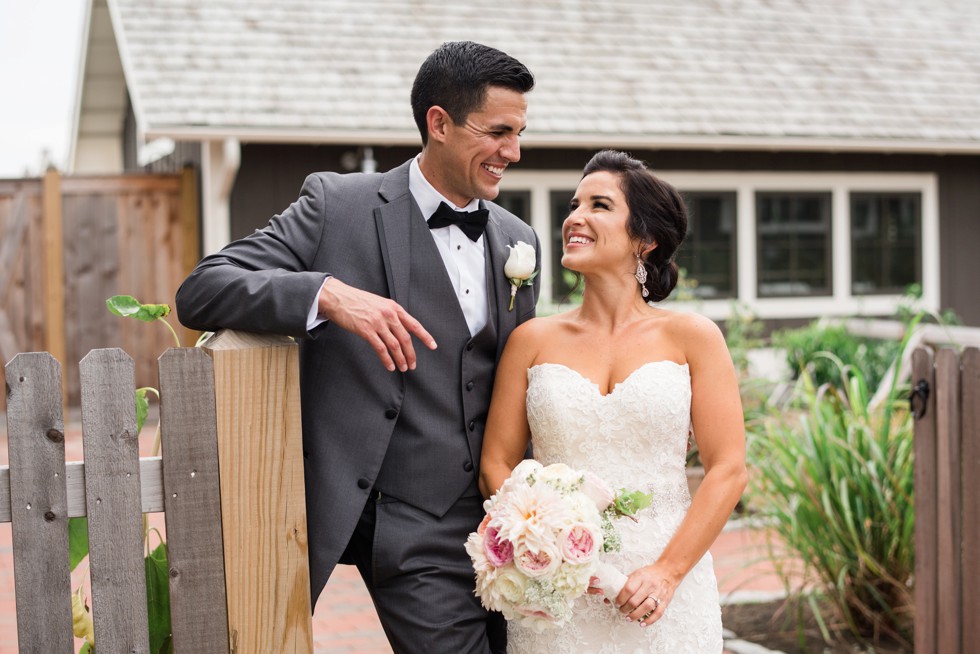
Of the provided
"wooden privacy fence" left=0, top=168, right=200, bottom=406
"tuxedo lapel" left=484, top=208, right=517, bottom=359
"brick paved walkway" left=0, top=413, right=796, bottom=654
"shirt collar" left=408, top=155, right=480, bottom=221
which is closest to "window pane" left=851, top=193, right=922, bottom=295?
"brick paved walkway" left=0, top=413, right=796, bottom=654

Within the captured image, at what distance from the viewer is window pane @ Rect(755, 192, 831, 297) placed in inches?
502

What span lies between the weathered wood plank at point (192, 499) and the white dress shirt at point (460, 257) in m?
0.69

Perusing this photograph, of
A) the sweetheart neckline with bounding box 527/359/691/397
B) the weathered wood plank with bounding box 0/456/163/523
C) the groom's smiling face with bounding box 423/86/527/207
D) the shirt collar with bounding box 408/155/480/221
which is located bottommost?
the weathered wood plank with bounding box 0/456/163/523

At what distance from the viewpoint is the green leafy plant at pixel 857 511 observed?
15.0ft

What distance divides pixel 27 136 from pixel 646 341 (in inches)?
1310

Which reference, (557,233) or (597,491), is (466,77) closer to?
(597,491)

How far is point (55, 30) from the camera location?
3262 cm

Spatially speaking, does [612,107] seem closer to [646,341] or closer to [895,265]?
[895,265]

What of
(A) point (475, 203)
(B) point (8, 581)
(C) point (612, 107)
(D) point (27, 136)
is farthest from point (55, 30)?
(A) point (475, 203)

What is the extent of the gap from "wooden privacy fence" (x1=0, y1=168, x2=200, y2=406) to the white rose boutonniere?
26.7 feet

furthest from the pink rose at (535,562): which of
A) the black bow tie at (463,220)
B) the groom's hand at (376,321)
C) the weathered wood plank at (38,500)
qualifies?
the weathered wood plank at (38,500)

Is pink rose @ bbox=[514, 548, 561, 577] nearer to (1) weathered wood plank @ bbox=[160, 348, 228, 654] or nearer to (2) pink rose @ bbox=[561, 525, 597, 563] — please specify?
(2) pink rose @ bbox=[561, 525, 597, 563]

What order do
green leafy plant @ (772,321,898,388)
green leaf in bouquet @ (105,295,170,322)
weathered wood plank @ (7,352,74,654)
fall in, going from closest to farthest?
1. weathered wood plank @ (7,352,74,654)
2. green leaf in bouquet @ (105,295,170,322)
3. green leafy plant @ (772,321,898,388)

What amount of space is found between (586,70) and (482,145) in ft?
31.9
